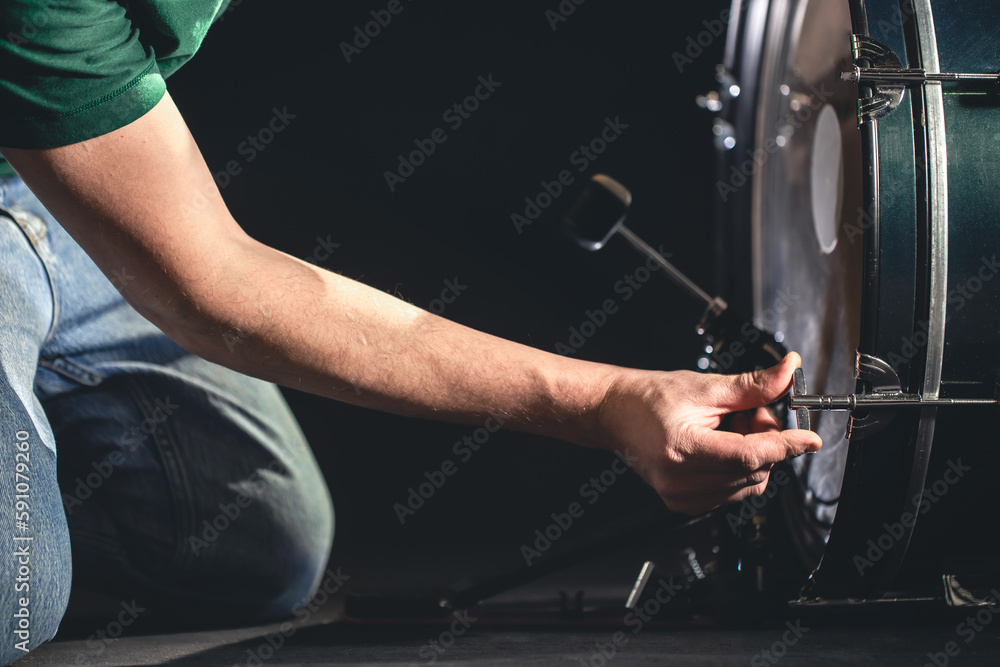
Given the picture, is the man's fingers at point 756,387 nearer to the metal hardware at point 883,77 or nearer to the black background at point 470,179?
the metal hardware at point 883,77

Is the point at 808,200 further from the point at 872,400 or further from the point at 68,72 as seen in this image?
the point at 68,72

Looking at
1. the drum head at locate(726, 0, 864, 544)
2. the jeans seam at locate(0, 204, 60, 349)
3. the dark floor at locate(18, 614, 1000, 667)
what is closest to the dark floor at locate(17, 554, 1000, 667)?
the dark floor at locate(18, 614, 1000, 667)

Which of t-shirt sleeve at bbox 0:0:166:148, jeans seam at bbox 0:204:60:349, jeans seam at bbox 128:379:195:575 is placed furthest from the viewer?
jeans seam at bbox 128:379:195:575

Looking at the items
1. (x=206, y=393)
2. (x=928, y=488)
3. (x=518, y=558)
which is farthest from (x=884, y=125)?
(x=518, y=558)

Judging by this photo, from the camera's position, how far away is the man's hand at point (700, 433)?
620 millimetres

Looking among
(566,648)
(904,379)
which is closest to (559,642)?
(566,648)

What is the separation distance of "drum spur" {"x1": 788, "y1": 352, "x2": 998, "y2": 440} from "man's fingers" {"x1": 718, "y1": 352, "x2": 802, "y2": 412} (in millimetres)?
16

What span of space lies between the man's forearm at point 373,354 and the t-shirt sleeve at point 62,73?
6.2 inches

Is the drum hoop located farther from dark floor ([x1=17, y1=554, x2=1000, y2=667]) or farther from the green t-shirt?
the green t-shirt

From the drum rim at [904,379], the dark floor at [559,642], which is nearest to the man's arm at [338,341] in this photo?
the drum rim at [904,379]

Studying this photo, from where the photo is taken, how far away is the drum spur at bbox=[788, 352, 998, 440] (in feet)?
2.15

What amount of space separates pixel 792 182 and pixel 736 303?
0.26 m

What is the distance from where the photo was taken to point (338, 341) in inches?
26.0

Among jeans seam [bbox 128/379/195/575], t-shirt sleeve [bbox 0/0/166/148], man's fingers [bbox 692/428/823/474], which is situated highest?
t-shirt sleeve [bbox 0/0/166/148]
